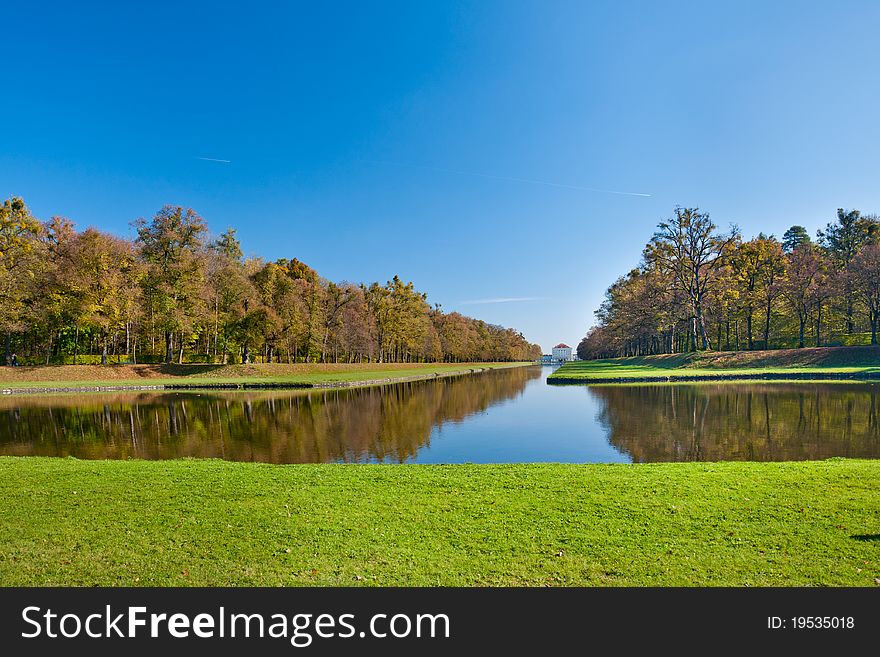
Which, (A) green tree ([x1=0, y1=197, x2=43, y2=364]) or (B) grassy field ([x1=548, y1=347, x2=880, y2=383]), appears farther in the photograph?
(A) green tree ([x1=0, y1=197, x2=43, y2=364])

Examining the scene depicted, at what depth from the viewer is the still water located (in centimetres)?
1245

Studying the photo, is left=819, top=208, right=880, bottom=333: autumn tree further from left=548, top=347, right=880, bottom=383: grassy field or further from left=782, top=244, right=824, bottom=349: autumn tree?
left=548, top=347, right=880, bottom=383: grassy field

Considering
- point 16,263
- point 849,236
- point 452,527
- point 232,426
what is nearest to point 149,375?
point 16,263

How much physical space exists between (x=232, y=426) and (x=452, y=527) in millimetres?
14848

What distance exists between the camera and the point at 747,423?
612 inches

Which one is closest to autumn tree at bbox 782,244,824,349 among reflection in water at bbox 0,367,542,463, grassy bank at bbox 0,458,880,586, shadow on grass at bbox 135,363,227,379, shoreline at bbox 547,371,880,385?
shoreline at bbox 547,371,880,385

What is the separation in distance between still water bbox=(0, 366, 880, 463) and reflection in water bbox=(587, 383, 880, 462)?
0.14 ft

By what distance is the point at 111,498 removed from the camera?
7.12 m

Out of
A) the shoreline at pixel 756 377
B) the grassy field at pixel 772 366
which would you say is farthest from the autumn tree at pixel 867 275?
the shoreline at pixel 756 377

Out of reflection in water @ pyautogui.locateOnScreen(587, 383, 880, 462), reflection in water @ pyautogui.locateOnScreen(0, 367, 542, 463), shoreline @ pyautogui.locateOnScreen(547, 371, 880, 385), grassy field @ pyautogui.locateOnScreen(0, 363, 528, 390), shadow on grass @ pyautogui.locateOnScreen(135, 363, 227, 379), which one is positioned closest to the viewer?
reflection in water @ pyautogui.locateOnScreen(587, 383, 880, 462)

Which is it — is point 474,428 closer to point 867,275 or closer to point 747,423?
point 747,423

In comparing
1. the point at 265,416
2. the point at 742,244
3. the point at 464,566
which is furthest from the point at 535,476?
the point at 742,244

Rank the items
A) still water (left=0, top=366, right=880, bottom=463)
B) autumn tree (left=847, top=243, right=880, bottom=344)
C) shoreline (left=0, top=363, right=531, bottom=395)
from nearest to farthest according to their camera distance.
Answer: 1. still water (left=0, top=366, right=880, bottom=463)
2. shoreline (left=0, top=363, right=531, bottom=395)
3. autumn tree (left=847, top=243, right=880, bottom=344)
